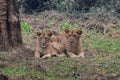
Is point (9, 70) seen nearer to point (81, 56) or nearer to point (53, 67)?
point (53, 67)

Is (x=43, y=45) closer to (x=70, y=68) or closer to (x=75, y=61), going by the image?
(x=75, y=61)

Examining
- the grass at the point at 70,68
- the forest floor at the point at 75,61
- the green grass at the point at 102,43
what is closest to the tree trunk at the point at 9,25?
the forest floor at the point at 75,61

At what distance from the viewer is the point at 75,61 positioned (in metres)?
11.9

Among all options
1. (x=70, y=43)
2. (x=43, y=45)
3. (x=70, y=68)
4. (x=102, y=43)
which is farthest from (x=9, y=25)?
(x=102, y=43)

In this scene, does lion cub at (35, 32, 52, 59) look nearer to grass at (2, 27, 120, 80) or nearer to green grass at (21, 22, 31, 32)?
grass at (2, 27, 120, 80)

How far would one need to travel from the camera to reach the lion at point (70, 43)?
12797mm

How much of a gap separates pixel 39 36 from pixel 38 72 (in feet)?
6.72

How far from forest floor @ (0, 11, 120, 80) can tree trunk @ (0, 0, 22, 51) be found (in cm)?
30

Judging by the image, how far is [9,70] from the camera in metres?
10.7

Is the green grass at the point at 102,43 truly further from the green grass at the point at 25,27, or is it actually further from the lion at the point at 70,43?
the green grass at the point at 25,27

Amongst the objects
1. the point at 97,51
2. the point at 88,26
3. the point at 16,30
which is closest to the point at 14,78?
the point at 16,30

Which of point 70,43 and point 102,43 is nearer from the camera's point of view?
point 70,43

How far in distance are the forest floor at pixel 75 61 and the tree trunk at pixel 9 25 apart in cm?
30

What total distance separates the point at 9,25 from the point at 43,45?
3.14 feet
